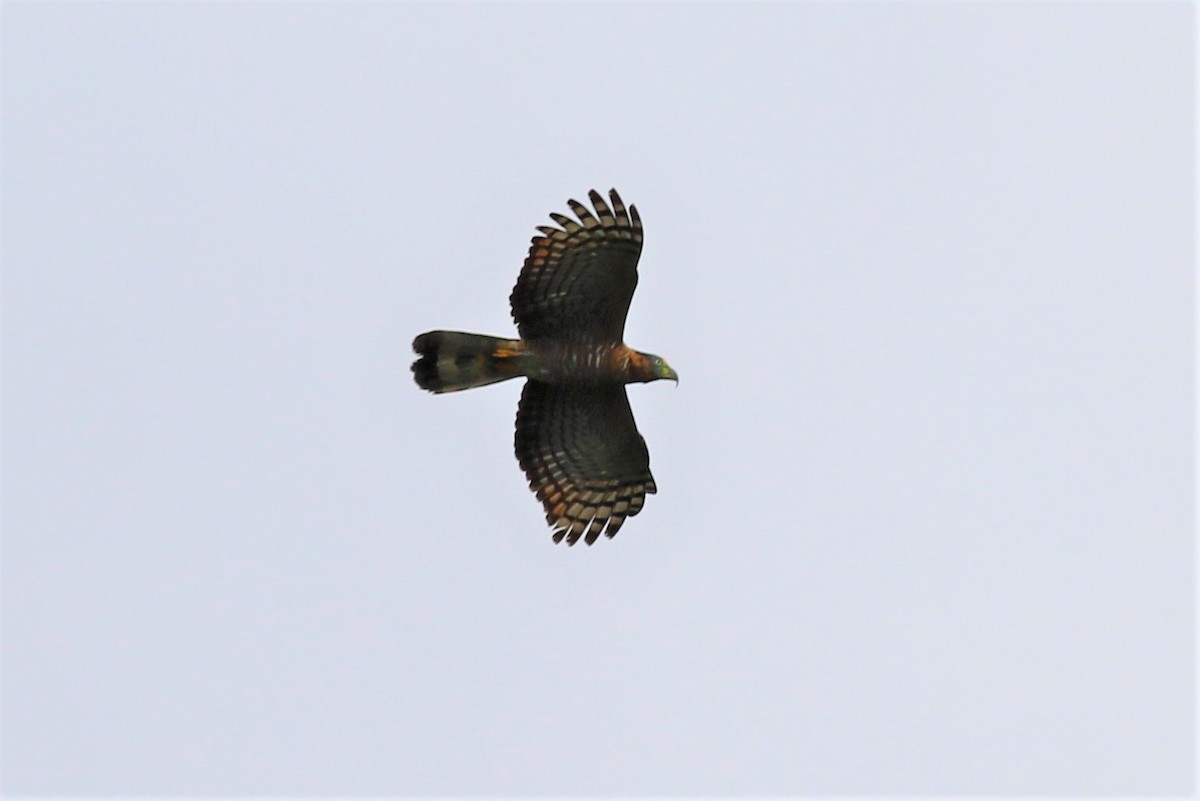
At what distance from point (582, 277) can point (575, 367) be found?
2.72 ft

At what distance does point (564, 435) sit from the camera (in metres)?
20.2

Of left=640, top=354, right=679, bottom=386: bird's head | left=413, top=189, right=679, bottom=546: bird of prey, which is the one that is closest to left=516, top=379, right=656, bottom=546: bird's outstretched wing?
left=413, top=189, right=679, bottom=546: bird of prey

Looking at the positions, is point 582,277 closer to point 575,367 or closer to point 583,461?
point 575,367

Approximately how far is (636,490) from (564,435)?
87cm

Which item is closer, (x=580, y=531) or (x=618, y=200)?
(x=618, y=200)

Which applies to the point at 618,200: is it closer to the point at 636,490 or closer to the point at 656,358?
the point at 656,358

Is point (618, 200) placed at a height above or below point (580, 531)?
above

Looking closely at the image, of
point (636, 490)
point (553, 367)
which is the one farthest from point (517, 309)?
point (636, 490)

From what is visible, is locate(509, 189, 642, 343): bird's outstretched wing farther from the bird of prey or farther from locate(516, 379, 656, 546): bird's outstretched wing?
locate(516, 379, 656, 546): bird's outstretched wing

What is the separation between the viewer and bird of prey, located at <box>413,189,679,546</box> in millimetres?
19125

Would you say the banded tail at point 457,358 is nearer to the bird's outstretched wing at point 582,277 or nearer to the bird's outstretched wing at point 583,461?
the bird's outstretched wing at point 582,277

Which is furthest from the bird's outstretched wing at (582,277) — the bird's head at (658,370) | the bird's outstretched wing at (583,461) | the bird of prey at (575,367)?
the bird's outstretched wing at (583,461)

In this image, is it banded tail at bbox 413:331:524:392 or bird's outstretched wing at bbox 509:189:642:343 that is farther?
banded tail at bbox 413:331:524:392

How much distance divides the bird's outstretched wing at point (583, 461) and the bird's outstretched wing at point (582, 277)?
0.76 metres
